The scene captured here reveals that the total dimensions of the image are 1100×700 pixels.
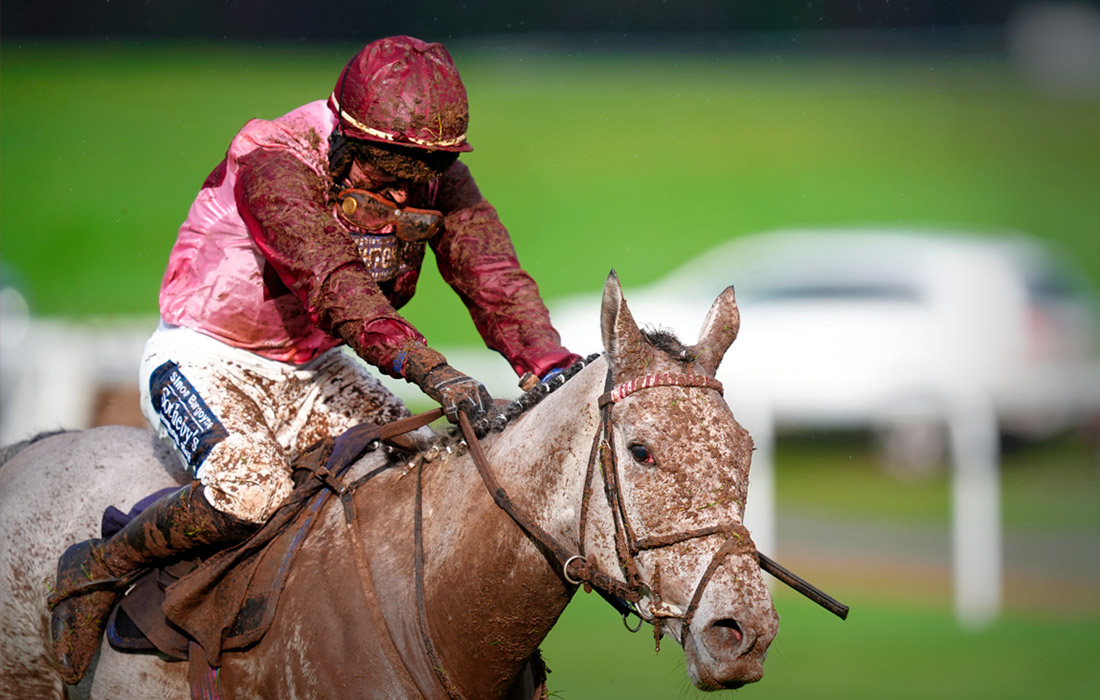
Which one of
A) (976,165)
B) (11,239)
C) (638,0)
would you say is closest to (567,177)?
(638,0)

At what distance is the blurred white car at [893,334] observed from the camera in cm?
1309

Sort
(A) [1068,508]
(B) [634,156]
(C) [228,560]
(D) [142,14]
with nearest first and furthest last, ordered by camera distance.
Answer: (C) [228,560] < (A) [1068,508] < (D) [142,14] < (B) [634,156]

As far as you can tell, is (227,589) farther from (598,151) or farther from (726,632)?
(598,151)

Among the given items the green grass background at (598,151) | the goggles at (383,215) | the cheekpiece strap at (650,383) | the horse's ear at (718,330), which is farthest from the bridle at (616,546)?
the green grass background at (598,151)

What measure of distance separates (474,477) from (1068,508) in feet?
38.7

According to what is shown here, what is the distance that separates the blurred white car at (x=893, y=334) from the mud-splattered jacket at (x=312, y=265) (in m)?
7.10

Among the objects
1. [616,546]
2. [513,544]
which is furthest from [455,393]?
[616,546]

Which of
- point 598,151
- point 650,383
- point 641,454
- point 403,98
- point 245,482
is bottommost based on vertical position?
point 598,151

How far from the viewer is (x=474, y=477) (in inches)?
114

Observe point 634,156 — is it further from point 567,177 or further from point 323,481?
point 323,481

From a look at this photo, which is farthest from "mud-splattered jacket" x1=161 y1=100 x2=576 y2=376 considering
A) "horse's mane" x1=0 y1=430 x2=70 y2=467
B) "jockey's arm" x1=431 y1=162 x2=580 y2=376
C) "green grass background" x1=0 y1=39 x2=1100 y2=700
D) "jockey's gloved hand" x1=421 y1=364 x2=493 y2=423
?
"green grass background" x1=0 y1=39 x2=1100 y2=700

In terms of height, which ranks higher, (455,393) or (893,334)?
(455,393)

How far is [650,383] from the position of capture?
257 centimetres

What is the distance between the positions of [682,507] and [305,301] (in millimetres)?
1213
